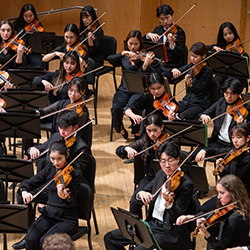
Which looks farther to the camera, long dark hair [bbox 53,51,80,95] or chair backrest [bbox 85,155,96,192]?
long dark hair [bbox 53,51,80,95]

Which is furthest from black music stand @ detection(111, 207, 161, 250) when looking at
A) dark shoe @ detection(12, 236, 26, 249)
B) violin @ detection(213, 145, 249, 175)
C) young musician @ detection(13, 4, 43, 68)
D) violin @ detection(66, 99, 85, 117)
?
young musician @ detection(13, 4, 43, 68)

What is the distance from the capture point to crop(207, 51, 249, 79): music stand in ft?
19.4

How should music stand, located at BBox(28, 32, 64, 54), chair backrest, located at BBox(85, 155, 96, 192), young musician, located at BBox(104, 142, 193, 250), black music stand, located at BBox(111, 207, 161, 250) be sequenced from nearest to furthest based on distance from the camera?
black music stand, located at BBox(111, 207, 161, 250) → young musician, located at BBox(104, 142, 193, 250) → chair backrest, located at BBox(85, 155, 96, 192) → music stand, located at BBox(28, 32, 64, 54)

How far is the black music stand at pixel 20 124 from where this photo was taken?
4.70 meters

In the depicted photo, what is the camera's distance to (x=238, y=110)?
5246 mm

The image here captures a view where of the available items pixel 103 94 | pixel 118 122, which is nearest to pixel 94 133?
pixel 118 122

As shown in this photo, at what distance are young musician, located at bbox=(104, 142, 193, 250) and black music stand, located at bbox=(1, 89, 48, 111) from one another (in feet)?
4.80

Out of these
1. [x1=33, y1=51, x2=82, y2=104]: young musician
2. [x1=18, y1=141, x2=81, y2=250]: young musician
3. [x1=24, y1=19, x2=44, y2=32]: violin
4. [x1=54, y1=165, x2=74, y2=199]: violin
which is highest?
[x1=24, y1=19, x2=44, y2=32]: violin

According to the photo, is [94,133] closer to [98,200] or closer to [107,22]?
[98,200]

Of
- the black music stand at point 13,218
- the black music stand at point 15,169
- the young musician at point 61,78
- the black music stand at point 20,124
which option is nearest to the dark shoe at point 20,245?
the black music stand at point 15,169

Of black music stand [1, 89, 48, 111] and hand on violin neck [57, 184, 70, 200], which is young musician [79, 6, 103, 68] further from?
hand on violin neck [57, 184, 70, 200]

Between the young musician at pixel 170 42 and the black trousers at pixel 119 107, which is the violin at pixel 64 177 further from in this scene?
the young musician at pixel 170 42

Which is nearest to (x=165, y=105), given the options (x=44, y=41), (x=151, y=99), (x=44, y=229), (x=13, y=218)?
(x=151, y=99)

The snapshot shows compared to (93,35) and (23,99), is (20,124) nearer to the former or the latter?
(23,99)
